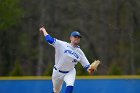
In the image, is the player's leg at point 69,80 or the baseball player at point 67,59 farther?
the baseball player at point 67,59

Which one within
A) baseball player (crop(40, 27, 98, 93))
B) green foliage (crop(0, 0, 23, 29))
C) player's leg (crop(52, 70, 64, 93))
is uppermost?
green foliage (crop(0, 0, 23, 29))

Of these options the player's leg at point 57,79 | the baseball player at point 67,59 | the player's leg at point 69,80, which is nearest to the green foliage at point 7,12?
the player's leg at point 57,79

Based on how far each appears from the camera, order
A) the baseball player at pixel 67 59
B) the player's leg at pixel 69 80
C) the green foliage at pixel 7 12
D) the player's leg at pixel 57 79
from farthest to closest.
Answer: the green foliage at pixel 7 12, the player's leg at pixel 57 79, the baseball player at pixel 67 59, the player's leg at pixel 69 80

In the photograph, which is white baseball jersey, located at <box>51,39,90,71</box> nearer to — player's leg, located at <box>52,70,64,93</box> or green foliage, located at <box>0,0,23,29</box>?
player's leg, located at <box>52,70,64,93</box>

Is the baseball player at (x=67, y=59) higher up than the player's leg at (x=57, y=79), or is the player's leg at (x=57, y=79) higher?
the baseball player at (x=67, y=59)

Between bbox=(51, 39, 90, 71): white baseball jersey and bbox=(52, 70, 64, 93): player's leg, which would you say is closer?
bbox=(51, 39, 90, 71): white baseball jersey

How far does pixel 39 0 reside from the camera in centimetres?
2781

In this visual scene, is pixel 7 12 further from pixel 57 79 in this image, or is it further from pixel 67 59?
pixel 67 59

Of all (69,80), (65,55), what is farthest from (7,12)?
(69,80)

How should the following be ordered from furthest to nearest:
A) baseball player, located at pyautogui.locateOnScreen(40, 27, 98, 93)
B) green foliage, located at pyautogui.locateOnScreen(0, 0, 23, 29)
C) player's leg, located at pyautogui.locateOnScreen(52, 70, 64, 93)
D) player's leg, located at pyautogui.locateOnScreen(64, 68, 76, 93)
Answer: green foliage, located at pyautogui.locateOnScreen(0, 0, 23, 29)
player's leg, located at pyautogui.locateOnScreen(52, 70, 64, 93)
baseball player, located at pyautogui.locateOnScreen(40, 27, 98, 93)
player's leg, located at pyautogui.locateOnScreen(64, 68, 76, 93)

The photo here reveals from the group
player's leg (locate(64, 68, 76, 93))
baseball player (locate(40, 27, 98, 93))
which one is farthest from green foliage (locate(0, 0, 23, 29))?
player's leg (locate(64, 68, 76, 93))

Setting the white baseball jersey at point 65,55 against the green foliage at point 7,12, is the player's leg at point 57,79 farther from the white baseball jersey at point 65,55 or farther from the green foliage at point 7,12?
the green foliage at point 7,12

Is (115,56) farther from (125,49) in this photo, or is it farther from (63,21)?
(63,21)

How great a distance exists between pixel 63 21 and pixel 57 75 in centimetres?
2009
